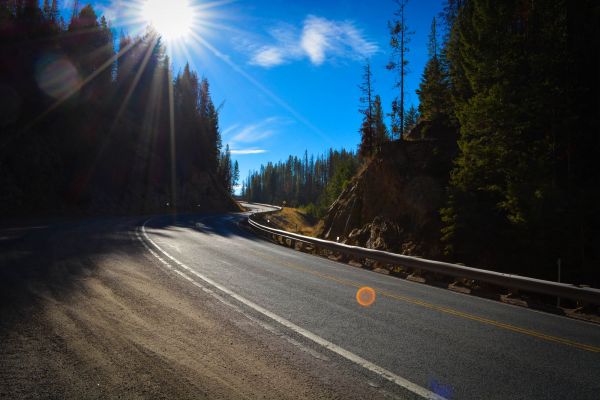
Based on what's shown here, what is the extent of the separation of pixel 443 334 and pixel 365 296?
7.78 feet

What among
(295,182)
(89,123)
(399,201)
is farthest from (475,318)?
(295,182)

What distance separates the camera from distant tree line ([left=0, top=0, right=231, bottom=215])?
30.1 meters

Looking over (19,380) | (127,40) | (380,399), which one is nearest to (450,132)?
(380,399)

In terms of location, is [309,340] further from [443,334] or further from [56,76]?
[56,76]

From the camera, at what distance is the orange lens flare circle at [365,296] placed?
6.81 meters

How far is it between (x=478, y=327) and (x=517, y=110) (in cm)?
958

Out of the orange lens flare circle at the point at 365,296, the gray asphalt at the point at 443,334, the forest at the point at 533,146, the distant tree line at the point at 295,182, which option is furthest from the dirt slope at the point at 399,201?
the distant tree line at the point at 295,182

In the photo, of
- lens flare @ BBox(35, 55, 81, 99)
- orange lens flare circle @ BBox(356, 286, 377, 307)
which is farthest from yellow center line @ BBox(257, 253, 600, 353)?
lens flare @ BBox(35, 55, 81, 99)

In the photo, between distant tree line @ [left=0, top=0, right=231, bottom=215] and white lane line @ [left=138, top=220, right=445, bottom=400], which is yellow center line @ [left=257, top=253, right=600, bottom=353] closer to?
white lane line @ [left=138, top=220, right=445, bottom=400]

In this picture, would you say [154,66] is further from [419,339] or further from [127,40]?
[419,339]

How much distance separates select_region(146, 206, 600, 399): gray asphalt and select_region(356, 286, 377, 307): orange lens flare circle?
147 millimetres

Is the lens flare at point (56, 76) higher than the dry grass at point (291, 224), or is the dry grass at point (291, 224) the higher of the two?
the lens flare at point (56, 76)

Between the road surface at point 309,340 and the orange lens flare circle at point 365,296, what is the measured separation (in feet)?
0.47

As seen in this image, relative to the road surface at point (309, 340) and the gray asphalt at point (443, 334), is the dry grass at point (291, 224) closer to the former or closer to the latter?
the gray asphalt at point (443, 334)
